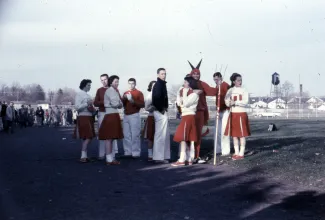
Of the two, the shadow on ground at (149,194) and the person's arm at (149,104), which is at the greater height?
the person's arm at (149,104)

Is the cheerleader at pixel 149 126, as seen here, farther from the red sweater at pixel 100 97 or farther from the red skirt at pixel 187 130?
the red skirt at pixel 187 130

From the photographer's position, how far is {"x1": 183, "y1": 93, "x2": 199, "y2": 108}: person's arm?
12062 mm

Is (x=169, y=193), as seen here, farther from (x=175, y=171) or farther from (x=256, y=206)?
(x=175, y=171)

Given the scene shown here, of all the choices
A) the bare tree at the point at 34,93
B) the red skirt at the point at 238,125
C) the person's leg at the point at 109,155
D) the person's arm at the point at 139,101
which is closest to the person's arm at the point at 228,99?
the red skirt at the point at 238,125

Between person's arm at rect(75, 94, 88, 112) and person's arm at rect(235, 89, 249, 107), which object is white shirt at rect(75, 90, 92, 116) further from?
person's arm at rect(235, 89, 249, 107)

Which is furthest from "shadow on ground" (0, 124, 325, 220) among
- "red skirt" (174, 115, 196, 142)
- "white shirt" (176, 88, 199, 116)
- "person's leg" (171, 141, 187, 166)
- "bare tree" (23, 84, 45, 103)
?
"bare tree" (23, 84, 45, 103)

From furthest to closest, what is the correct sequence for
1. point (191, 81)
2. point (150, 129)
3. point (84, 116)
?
1. point (150, 129)
2. point (84, 116)
3. point (191, 81)

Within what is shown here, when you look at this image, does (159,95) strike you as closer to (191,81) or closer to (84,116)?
(191,81)

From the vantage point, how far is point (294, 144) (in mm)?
15773

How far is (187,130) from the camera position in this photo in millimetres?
12117

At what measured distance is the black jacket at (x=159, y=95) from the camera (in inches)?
506

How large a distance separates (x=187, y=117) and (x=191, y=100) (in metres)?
0.39

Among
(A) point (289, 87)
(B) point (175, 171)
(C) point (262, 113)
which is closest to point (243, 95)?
(B) point (175, 171)

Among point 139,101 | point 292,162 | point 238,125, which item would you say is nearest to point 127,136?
point 139,101
